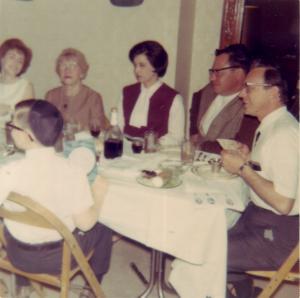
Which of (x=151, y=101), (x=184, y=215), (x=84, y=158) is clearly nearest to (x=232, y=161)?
(x=184, y=215)

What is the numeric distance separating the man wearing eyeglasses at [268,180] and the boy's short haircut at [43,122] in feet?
2.43

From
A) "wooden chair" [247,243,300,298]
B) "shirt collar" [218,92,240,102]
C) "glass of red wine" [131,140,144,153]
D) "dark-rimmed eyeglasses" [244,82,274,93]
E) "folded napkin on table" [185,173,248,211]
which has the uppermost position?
"dark-rimmed eyeglasses" [244,82,274,93]

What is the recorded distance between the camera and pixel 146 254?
2924 mm

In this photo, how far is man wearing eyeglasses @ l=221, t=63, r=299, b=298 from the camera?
76.4 inches

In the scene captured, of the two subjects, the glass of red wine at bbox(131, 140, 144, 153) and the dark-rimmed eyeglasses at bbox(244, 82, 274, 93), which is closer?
the dark-rimmed eyeglasses at bbox(244, 82, 274, 93)

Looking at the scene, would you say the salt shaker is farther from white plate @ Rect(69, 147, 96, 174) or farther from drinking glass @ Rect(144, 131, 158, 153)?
white plate @ Rect(69, 147, 96, 174)

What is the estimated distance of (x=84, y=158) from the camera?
2.00 m

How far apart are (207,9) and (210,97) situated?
90cm

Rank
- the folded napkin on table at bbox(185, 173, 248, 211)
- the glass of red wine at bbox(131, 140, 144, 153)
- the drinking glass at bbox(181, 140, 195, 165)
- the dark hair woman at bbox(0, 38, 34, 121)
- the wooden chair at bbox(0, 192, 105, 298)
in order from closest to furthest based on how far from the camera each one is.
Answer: the wooden chair at bbox(0, 192, 105, 298) → the folded napkin on table at bbox(185, 173, 248, 211) → the drinking glass at bbox(181, 140, 195, 165) → the glass of red wine at bbox(131, 140, 144, 153) → the dark hair woman at bbox(0, 38, 34, 121)

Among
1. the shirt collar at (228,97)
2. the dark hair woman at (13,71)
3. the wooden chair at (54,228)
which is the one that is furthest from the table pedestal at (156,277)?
the dark hair woman at (13,71)

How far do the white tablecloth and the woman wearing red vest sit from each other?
3.08 feet

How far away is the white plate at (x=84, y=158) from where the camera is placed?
78.1 inches

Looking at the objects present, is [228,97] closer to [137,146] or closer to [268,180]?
[137,146]

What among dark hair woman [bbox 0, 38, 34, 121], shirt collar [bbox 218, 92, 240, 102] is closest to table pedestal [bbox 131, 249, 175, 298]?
shirt collar [bbox 218, 92, 240, 102]
